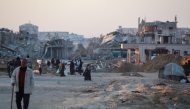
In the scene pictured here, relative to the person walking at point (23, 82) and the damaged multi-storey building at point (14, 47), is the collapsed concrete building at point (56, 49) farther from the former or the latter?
the person walking at point (23, 82)

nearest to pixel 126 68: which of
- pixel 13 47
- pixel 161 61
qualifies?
pixel 161 61

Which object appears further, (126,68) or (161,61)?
(126,68)

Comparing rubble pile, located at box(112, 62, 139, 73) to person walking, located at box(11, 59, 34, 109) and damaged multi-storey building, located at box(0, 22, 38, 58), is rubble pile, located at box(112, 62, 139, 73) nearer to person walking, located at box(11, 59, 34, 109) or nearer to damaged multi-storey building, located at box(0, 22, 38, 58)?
damaged multi-storey building, located at box(0, 22, 38, 58)

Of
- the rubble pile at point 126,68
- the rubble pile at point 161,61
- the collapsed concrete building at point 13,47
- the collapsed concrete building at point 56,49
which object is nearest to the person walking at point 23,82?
the rubble pile at point 161,61

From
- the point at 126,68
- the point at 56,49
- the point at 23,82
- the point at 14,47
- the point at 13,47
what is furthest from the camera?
the point at 56,49

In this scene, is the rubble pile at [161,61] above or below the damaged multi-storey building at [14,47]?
below

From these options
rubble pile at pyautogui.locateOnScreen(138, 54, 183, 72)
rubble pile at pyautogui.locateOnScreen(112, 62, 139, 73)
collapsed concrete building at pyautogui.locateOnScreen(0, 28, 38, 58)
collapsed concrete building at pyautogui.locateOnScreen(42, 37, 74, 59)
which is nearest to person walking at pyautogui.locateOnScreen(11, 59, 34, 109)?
rubble pile at pyautogui.locateOnScreen(138, 54, 183, 72)

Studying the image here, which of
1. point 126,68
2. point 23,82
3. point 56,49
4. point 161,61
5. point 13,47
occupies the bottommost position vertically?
point 126,68

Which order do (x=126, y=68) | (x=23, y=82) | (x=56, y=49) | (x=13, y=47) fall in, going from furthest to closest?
1. (x=56, y=49)
2. (x=13, y=47)
3. (x=126, y=68)
4. (x=23, y=82)

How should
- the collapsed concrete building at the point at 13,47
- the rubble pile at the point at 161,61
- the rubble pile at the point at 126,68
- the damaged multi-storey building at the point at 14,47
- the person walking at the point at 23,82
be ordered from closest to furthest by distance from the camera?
the person walking at the point at 23,82 → the rubble pile at the point at 161,61 → the rubble pile at the point at 126,68 → the collapsed concrete building at the point at 13,47 → the damaged multi-storey building at the point at 14,47

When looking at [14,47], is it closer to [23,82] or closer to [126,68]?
[126,68]

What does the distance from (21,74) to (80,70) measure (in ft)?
62.1

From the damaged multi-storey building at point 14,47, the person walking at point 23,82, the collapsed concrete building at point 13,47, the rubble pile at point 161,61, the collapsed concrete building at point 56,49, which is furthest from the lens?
the collapsed concrete building at point 56,49

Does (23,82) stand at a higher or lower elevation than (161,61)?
lower
